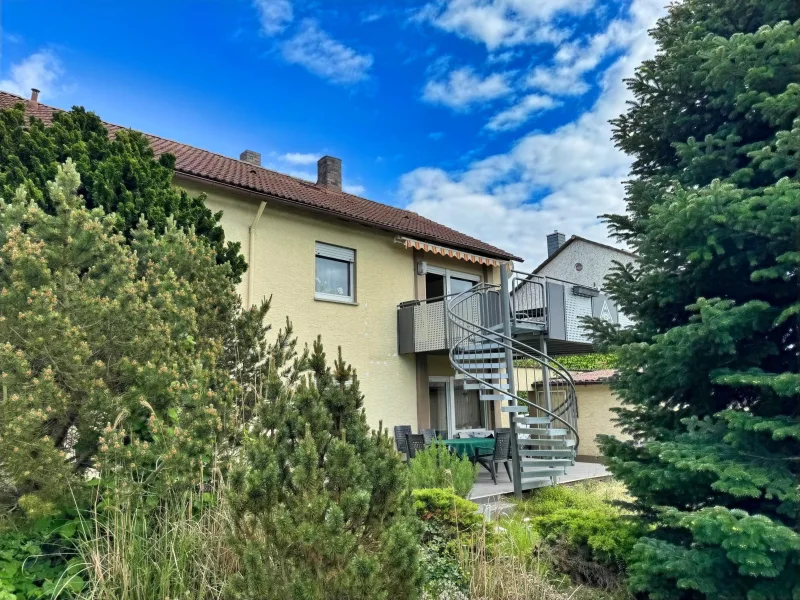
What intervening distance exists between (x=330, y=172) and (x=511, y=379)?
31.9ft

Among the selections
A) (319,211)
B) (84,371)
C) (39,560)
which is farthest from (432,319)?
(39,560)

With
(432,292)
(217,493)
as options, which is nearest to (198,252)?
(217,493)

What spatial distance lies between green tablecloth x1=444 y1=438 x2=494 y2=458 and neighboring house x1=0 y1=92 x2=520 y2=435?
178 cm

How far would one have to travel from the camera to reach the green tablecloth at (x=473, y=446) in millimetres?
10594

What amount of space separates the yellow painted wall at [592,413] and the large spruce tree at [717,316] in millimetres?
11963

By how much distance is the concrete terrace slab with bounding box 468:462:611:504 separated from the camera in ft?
27.8

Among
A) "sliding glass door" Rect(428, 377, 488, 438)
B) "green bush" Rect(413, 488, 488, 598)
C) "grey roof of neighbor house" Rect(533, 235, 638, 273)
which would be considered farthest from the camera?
"grey roof of neighbor house" Rect(533, 235, 638, 273)

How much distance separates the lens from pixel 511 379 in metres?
9.71

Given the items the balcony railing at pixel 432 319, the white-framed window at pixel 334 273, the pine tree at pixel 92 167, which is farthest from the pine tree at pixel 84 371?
the balcony railing at pixel 432 319

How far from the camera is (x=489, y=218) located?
1834cm

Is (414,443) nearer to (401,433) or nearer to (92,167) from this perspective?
(401,433)

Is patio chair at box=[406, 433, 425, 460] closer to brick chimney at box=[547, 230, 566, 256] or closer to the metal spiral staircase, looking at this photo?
the metal spiral staircase

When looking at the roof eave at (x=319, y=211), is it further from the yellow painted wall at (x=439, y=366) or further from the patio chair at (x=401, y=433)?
the patio chair at (x=401, y=433)

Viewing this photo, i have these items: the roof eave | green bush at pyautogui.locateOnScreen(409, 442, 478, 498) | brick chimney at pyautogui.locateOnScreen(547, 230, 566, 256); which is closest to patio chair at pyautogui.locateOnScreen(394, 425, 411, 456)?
green bush at pyautogui.locateOnScreen(409, 442, 478, 498)
